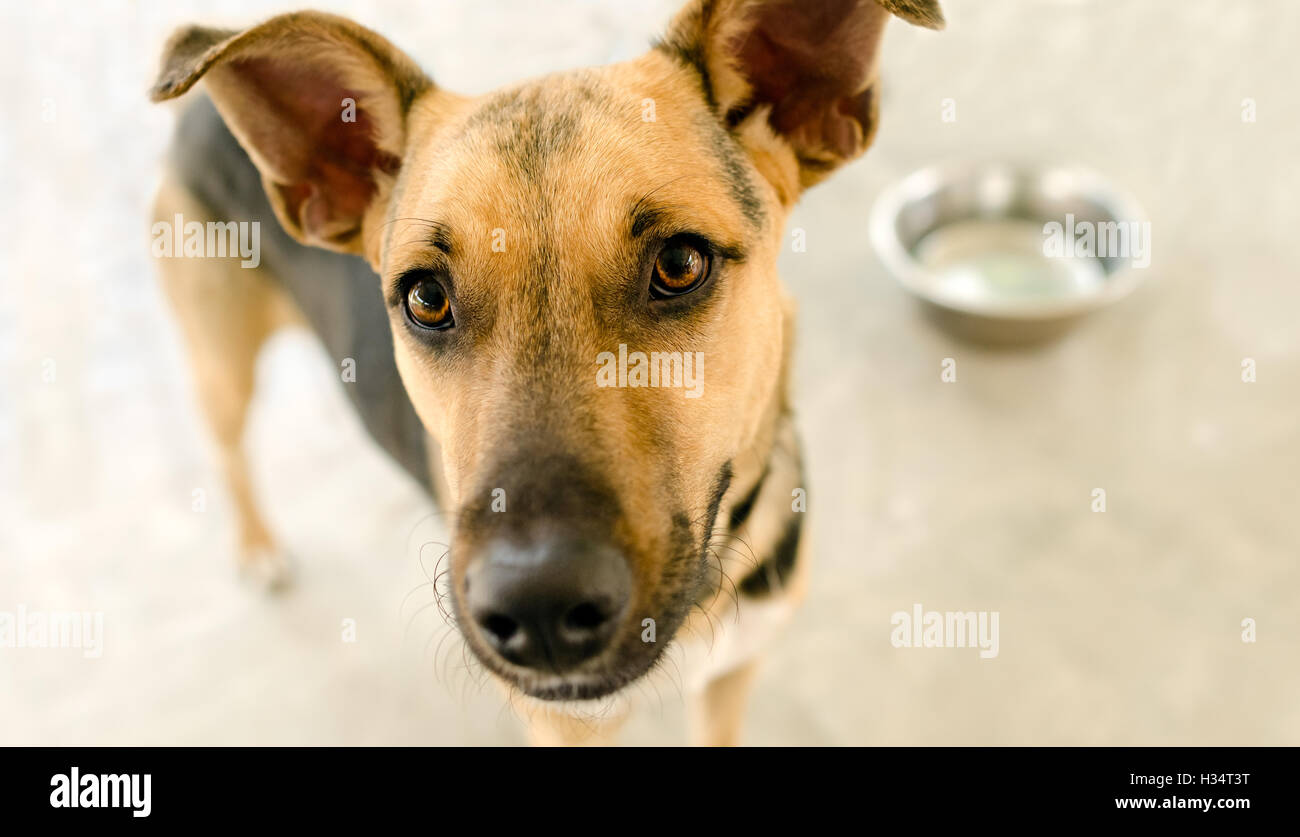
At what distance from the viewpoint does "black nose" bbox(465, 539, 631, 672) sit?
1.59m

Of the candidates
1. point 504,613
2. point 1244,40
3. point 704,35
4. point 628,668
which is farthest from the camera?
point 1244,40

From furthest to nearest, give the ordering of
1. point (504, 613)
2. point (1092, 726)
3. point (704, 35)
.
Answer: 1. point (1092, 726)
2. point (704, 35)
3. point (504, 613)

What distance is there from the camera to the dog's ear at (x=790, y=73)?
205 cm

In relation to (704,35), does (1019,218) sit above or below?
above

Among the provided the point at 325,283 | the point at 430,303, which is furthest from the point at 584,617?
the point at 325,283

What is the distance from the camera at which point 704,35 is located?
212 centimetres

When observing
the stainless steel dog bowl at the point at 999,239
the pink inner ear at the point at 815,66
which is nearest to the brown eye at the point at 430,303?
the pink inner ear at the point at 815,66

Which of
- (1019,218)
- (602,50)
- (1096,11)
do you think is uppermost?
(1096,11)

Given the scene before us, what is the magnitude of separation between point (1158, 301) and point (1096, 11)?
85.1 inches

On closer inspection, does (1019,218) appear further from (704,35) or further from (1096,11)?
(704,35)

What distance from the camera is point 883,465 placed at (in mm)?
4090

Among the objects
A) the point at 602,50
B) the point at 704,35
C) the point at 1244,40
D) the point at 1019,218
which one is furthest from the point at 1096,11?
the point at 704,35

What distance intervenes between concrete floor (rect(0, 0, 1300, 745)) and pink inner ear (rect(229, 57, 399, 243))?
1.46m

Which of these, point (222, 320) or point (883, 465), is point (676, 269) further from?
point (883, 465)
